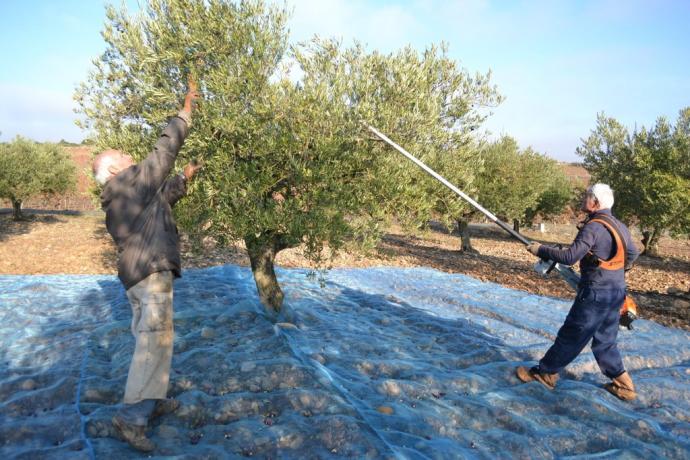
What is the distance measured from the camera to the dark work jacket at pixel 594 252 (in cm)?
622

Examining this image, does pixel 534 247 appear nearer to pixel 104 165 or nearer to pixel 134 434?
pixel 134 434

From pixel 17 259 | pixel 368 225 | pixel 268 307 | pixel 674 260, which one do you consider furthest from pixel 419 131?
pixel 674 260

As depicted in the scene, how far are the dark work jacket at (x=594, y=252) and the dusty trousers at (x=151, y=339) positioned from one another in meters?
5.12

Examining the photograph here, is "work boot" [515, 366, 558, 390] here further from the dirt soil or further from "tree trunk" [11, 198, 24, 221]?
"tree trunk" [11, 198, 24, 221]

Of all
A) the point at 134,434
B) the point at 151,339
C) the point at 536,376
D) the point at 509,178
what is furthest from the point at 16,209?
the point at 536,376

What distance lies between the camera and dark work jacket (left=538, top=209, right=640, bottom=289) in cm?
622

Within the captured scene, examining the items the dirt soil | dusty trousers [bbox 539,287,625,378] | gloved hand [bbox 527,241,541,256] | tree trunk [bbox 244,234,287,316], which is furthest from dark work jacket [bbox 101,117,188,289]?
dusty trousers [bbox 539,287,625,378]

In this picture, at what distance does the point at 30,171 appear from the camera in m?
23.3

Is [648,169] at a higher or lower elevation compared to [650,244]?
higher

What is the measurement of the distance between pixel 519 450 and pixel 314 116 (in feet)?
17.0

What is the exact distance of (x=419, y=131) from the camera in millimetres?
7824

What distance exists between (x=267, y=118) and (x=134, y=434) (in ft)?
15.4

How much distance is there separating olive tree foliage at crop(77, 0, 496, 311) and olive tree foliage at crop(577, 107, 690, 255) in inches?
617

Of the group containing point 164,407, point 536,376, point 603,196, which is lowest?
point 164,407
